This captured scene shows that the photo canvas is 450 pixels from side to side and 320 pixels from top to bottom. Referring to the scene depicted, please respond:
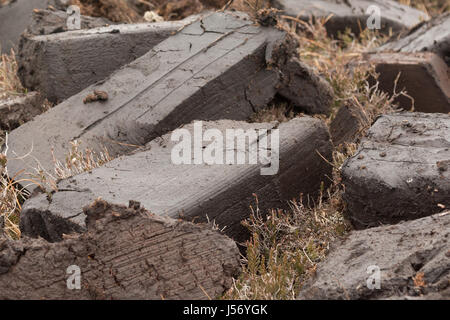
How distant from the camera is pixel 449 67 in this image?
621cm

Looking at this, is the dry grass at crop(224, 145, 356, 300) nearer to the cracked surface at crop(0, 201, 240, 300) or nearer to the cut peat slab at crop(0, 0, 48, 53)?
the cracked surface at crop(0, 201, 240, 300)

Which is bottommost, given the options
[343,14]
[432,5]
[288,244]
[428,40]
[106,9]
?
[432,5]

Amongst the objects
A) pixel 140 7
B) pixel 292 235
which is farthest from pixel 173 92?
pixel 140 7

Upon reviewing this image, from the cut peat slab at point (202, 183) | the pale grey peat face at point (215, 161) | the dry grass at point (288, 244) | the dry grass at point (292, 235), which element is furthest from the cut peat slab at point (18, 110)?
the dry grass at point (288, 244)

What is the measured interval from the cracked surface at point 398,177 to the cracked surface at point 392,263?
10.9 inches

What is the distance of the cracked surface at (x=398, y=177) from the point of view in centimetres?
381

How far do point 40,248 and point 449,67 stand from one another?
168 inches

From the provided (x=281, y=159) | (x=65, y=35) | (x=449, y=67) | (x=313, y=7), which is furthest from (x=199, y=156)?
(x=313, y=7)

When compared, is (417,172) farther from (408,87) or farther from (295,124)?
(408,87)

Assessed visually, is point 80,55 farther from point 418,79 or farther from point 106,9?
point 418,79

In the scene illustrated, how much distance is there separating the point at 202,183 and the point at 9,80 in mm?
3320

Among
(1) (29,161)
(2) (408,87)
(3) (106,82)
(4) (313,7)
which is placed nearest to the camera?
(1) (29,161)

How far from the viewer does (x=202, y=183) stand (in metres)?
4.13

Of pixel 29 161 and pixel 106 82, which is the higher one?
pixel 106 82
